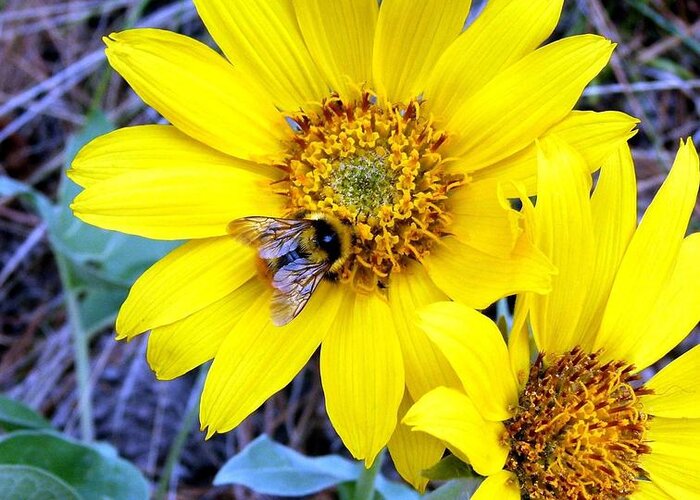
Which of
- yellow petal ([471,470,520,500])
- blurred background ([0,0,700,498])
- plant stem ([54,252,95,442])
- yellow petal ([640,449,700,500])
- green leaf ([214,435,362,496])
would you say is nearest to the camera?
yellow petal ([471,470,520,500])

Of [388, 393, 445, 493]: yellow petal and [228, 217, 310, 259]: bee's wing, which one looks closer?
[388, 393, 445, 493]: yellow petal

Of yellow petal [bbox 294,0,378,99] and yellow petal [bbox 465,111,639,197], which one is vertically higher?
yellow petal [bbox 294,0,378,99]

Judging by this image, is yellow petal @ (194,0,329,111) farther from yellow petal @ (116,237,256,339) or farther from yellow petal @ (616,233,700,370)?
yellow petal @ (616,233,700,370)

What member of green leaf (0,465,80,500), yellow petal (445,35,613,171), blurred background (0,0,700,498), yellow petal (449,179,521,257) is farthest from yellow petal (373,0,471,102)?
green leaf (0,465,80,500)

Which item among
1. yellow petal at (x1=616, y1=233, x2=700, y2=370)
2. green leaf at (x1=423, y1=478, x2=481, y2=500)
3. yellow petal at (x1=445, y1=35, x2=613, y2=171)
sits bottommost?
green leaf at (x1=423, y1=478, x2=481, y2=500)

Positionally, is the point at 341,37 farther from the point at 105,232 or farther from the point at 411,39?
the point at 105,232

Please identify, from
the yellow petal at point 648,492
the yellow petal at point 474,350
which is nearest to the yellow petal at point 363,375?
the yellow petal at point 474,350

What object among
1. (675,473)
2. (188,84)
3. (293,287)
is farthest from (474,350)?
(188,84)
